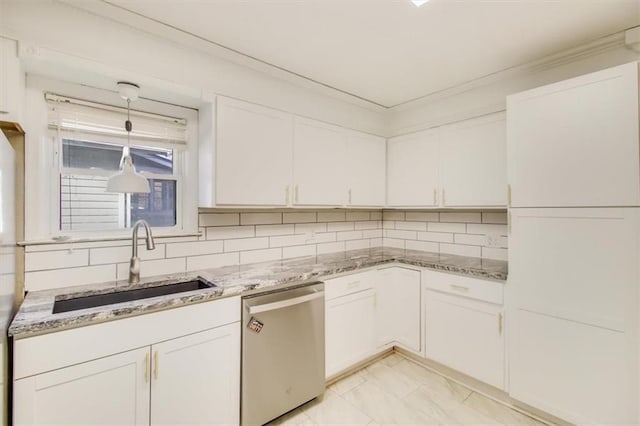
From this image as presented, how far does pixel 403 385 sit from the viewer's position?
7.22 ft

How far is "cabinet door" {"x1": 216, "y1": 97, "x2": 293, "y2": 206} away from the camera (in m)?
1.91

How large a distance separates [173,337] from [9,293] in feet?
2.22

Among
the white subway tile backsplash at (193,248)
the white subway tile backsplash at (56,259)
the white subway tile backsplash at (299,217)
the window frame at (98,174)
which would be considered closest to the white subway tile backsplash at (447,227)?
the white subway tile backsplash at (299,217)

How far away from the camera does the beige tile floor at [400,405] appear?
1.84 m

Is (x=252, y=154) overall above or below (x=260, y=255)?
above

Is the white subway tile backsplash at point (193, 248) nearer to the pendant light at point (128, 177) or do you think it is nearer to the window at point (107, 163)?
the window at point (107, 163)

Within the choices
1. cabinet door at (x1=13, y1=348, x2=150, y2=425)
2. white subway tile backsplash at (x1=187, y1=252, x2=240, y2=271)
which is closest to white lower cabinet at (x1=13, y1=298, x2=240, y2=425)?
cabinet door at (x1=13, y1=348, x2=150, y2=425)

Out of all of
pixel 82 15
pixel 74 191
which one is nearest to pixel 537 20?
pixel 82 15

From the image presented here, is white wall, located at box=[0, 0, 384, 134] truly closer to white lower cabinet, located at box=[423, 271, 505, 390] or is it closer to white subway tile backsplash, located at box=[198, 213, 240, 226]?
white subway tile backsplash, located at box=[198, 213, 240, 226]

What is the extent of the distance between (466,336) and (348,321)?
0.87 meters

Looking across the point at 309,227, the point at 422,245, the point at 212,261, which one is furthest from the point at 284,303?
the point at 422,245

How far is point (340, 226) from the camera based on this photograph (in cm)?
295

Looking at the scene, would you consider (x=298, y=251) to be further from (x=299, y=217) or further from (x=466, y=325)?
(x=466, y=325)

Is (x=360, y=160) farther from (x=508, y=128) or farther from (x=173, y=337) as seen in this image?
(x=173, y=337)
